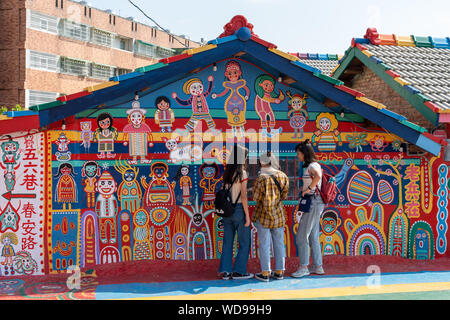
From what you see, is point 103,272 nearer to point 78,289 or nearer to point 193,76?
point 78,289

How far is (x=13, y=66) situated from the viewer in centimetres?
2670

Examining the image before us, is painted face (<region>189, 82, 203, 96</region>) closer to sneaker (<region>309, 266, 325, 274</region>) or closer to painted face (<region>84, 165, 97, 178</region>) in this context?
painted face (<region>84, 165, 97, 178</region>)

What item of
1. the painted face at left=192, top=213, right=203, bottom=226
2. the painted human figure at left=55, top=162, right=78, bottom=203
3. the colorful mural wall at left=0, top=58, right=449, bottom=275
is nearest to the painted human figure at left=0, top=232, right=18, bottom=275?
the colorful mural wall at left=0, top=58, right=449, bottom=275

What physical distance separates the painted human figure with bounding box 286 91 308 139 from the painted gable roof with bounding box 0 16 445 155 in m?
0.17

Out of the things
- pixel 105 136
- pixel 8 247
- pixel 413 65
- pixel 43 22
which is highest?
pixel 43 22

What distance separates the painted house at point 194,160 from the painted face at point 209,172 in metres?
0.02

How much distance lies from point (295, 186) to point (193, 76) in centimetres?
250

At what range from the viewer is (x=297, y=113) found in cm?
720

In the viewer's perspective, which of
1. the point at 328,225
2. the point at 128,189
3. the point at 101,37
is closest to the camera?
the point at 128,189

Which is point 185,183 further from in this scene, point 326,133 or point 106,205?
point 326,133

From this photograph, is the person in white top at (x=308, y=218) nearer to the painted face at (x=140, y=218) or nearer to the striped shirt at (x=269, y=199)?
the striped shirt at (x=269, y=199)

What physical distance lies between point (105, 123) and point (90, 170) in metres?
0.76

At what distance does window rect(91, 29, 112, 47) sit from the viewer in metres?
33.0

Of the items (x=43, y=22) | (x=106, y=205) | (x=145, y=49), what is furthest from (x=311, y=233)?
(x=145, y=49)
